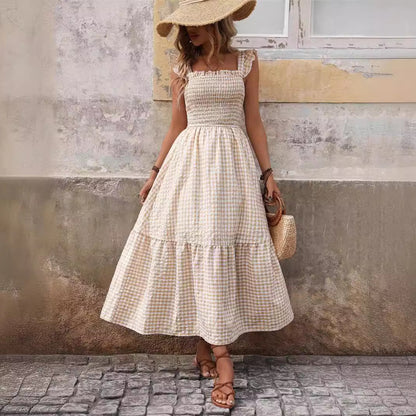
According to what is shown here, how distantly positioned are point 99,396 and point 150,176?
1351mm

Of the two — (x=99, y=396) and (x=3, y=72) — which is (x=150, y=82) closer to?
(x=3, y=72)

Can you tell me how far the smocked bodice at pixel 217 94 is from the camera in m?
3.23

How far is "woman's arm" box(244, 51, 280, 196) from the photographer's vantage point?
334 centimetres

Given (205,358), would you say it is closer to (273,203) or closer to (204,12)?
(273,203)

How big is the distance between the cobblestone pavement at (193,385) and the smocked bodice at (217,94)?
160cm

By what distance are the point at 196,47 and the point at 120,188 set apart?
1.06 meters

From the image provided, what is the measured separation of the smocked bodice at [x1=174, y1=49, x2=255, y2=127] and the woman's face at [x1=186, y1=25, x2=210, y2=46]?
0.18 meters

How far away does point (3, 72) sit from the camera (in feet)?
12.0

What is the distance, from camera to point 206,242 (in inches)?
125

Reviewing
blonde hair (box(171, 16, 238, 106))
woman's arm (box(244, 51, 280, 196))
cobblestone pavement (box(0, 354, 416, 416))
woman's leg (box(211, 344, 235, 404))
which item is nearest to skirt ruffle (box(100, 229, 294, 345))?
woman's leg (box(211, 344, 235, 404))

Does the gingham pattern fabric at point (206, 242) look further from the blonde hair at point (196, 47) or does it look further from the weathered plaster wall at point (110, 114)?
the weathered plaster wall at point (110, 114)

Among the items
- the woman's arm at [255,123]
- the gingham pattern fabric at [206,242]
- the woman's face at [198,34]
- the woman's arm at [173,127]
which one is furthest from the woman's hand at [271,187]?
the woman's face at [198,34]

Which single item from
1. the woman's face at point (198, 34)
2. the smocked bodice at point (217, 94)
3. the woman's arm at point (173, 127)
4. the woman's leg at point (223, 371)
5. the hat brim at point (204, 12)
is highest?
the hat brim at point (204, 12)

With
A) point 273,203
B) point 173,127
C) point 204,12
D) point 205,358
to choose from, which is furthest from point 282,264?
point 204,12
